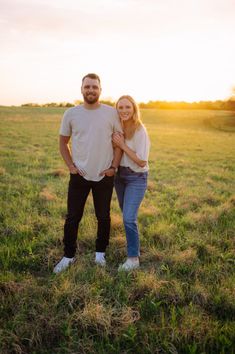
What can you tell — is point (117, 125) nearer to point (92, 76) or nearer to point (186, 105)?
point (92, 76)

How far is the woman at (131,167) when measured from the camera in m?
4.35

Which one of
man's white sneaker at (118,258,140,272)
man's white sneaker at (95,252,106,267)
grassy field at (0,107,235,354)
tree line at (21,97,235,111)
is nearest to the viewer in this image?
grassy field at (0,107,235,354)

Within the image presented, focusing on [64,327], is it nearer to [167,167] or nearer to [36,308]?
[36,308]

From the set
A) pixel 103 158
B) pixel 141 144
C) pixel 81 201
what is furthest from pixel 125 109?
pixel 81 201

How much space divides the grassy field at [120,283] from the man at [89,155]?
510 mm

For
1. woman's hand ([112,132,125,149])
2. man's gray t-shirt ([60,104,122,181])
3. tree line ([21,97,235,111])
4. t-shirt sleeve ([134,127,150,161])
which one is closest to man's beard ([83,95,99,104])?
man's gray t-shirt ([60,104,122,181])

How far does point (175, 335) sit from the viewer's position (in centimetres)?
324

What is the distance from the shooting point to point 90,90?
425cm

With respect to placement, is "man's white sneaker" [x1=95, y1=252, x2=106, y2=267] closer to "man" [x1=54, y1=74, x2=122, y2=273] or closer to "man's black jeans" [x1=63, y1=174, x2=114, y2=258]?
"man" [x1=54, y1=74, x2=122, y2=273]

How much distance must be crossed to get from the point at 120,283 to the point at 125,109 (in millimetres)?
2203

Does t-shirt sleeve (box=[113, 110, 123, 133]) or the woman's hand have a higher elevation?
t-shirt sleeve (box=[113, 110, 123, 133])

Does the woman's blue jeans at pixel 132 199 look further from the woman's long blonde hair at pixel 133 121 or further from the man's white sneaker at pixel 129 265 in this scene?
the woman's long blonde hair at pixel 133 121

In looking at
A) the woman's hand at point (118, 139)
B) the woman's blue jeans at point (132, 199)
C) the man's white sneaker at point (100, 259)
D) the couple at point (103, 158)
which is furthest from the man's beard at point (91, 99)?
the man's white sneaker at point (100, 259)

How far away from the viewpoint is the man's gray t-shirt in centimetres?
434
